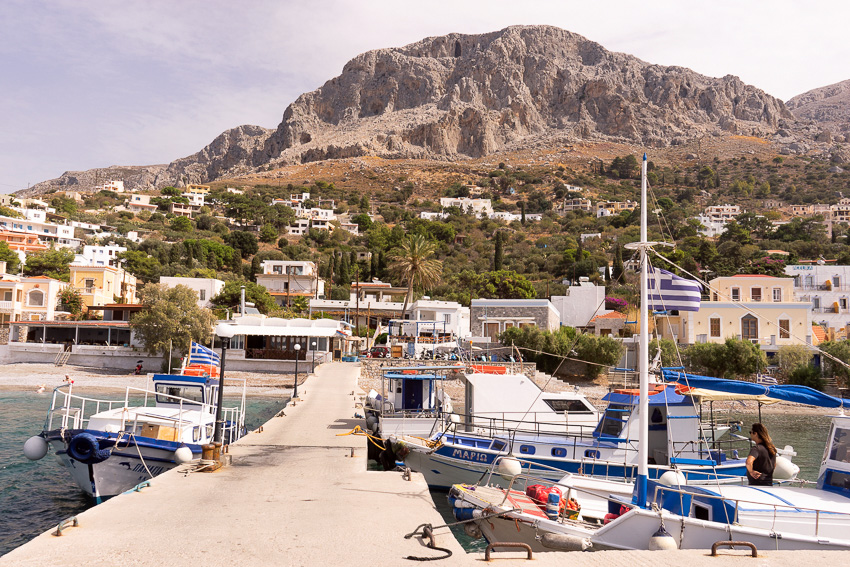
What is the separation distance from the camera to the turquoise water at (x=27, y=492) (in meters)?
14.9

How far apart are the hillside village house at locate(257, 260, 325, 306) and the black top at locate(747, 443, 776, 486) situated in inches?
2780

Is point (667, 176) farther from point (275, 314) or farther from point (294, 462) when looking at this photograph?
point (294, 462)

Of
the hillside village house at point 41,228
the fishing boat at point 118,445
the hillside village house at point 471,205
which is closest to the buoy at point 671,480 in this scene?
the fishing boat at point 118,445

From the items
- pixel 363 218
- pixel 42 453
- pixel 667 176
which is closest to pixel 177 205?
pixel 363 218

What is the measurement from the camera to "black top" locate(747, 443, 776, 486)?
1317 cm

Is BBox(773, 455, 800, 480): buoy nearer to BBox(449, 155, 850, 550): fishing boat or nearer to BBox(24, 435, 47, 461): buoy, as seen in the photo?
BBox(449, 155, 850, 550): fishing boat

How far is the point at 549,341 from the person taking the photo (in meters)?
51.1

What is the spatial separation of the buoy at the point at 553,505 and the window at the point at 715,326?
1916 inches

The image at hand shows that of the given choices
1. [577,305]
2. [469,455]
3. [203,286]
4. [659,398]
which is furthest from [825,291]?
[203,286]

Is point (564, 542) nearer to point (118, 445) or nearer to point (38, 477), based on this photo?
point (118, 445)

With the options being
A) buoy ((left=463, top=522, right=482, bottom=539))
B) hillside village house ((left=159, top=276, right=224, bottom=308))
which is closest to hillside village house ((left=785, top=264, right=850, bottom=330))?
buoy ((left=463, top=522, right=482, bottom=539))

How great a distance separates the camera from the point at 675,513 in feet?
39.8

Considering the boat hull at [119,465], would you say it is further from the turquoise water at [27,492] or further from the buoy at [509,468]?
the buoy at [509,468]

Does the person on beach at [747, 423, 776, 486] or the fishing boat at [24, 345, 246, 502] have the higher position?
the person on beach at [747, 423, 776, 486]
